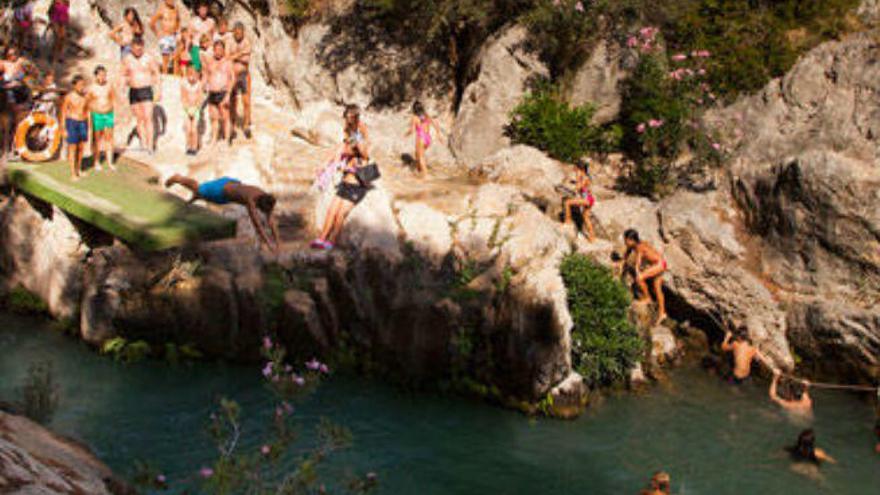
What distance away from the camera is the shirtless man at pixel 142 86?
47.8 ft

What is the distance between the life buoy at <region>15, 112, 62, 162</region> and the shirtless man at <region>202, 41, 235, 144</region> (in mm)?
2733

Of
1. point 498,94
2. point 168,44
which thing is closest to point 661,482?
point 498,94

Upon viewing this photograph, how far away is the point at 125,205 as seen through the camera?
12781mm

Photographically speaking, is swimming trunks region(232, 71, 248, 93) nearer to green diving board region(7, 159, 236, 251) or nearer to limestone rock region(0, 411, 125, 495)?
green diving board region(7, 159, 236, 251)

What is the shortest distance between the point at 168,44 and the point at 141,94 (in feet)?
10.4

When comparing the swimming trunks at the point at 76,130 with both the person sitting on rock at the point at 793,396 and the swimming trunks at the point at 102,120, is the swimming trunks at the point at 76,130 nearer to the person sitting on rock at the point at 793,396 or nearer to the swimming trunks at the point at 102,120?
the swimming trunks at the point at 102,120

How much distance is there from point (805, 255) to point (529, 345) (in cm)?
610

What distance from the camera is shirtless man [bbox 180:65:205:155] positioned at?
15.0m

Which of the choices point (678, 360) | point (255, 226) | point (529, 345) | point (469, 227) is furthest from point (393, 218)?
point (678, 360)

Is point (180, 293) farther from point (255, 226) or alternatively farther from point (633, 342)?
point (633, 342)

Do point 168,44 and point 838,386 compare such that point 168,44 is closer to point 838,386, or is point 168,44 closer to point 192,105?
point 192,105

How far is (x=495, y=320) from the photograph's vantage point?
1248 cm

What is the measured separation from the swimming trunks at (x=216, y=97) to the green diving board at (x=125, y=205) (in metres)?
2.01

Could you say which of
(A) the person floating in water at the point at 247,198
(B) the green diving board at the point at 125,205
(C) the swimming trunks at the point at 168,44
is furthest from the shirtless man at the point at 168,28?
(A) the person floating in water at the point at 247,198
